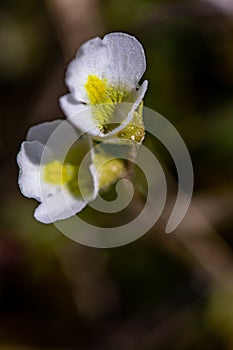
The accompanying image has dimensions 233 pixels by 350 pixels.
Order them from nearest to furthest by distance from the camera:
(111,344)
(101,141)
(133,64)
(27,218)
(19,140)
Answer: (133,64) → (101,141) → (111,344) → (27,218) → (19,140)

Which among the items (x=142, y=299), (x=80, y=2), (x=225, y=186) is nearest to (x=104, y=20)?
(x=80, y=2)

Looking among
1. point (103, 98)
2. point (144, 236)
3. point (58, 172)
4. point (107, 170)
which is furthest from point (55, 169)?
point (144, 236)

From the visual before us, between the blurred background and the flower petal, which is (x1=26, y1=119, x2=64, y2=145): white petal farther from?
the blurred background

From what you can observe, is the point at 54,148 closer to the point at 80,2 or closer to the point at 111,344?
the point at 111,344

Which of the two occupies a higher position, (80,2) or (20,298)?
(80,2)

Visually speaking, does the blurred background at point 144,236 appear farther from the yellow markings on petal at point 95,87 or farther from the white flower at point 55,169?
the yellow markings on petal at point 95,87

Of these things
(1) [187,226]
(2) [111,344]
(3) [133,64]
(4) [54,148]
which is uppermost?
(3) [133,64]
